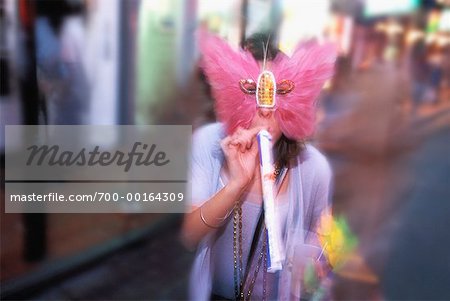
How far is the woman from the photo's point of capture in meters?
0.99

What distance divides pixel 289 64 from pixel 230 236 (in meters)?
0.42

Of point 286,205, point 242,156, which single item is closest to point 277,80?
point 242,156

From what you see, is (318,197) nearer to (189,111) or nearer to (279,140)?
(279,140)

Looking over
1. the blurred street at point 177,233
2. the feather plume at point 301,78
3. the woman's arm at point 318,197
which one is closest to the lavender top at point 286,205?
the woman's arm at point 318,197

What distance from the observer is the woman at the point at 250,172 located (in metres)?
0.99

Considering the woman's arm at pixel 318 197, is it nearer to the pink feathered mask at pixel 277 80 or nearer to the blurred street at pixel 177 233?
the pink feathered mask at pixel 277 80

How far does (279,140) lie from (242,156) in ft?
0.34

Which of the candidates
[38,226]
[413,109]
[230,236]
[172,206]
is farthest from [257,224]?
[413,109]

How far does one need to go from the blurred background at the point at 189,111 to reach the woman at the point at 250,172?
192 mm

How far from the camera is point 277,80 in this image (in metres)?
0.98

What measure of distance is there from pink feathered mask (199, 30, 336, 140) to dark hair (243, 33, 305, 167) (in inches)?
0.7

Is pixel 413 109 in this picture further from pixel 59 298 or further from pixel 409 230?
pixel 59 298

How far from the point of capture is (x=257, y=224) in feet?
3.41

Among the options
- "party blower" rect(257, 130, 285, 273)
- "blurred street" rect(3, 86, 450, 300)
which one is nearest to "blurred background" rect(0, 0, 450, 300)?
"blurred street" rect(3, 86, 450, 300)
